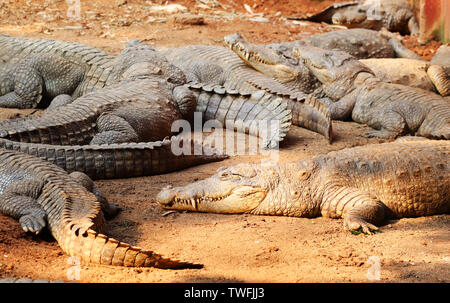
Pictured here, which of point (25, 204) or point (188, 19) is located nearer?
point (25, 204)

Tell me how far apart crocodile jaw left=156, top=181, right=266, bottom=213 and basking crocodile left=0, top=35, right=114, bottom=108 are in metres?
2.99

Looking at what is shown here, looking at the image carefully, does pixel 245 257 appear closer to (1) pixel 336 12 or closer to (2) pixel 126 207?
(2) pixel 126 207

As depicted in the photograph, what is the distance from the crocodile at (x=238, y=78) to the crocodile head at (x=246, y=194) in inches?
80.4

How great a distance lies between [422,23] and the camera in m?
10.4

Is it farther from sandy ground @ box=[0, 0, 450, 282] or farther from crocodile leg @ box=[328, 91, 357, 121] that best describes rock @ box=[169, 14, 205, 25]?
sandy ground @ box=[0, 0, 450, 282]

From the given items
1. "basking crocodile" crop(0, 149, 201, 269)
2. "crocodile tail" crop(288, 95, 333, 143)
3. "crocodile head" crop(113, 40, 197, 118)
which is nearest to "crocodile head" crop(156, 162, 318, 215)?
"basking crocodile" crop(0, 149, 201, 269)

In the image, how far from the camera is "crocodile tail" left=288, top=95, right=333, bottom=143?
6.48 m

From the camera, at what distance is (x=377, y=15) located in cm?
1101

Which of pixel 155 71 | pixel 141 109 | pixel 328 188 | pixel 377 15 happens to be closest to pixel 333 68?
pixel 155 71

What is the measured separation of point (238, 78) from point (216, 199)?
3.19 meters

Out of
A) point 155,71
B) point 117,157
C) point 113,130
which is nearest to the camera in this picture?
point 117,157

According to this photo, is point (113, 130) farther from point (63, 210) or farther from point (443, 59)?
point (443, 59)

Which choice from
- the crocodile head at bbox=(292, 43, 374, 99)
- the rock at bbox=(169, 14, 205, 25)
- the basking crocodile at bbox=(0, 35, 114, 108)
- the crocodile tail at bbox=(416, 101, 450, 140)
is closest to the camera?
the crocodile tail at bbox=(416, 101, 450, 140)
